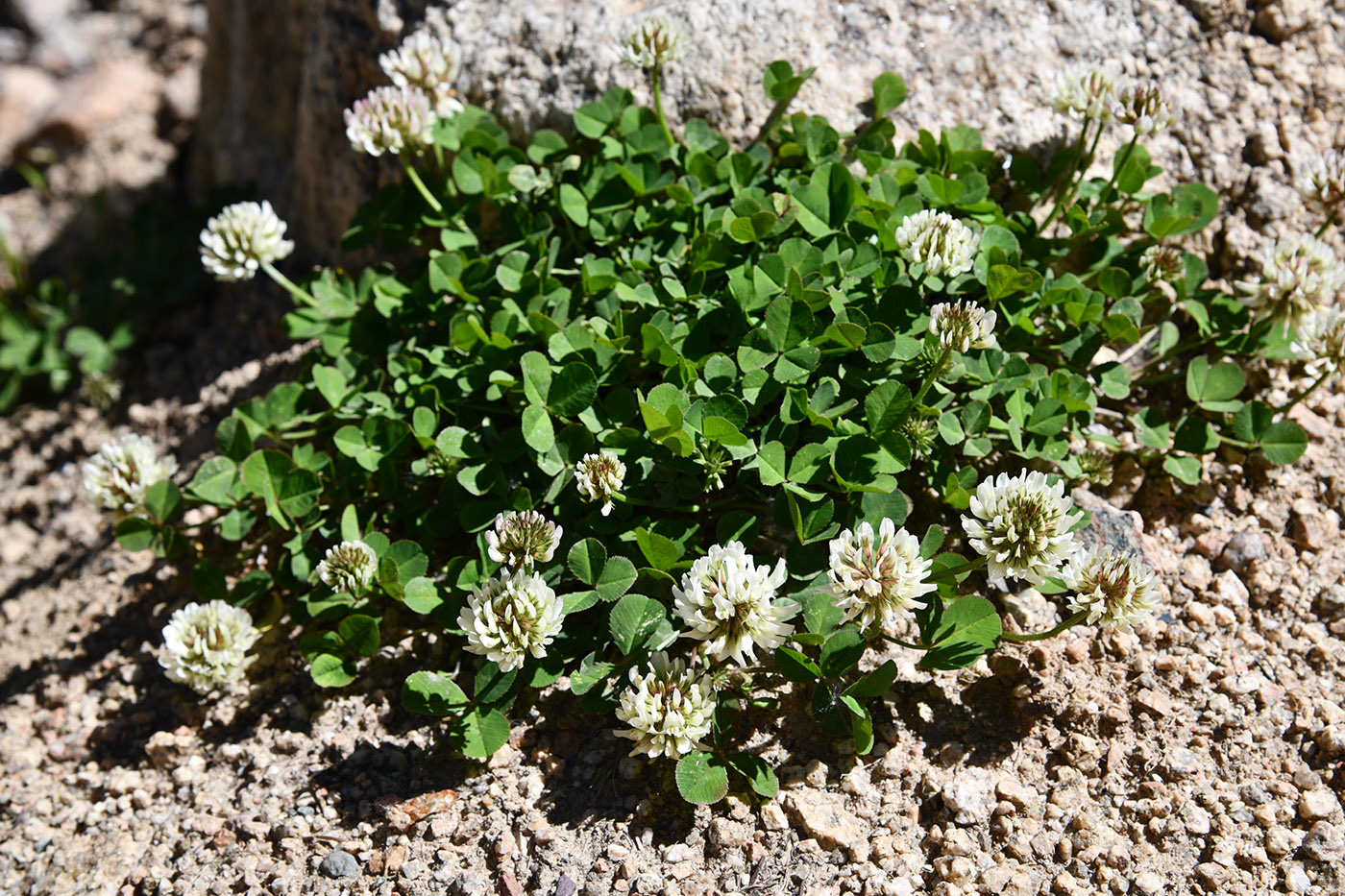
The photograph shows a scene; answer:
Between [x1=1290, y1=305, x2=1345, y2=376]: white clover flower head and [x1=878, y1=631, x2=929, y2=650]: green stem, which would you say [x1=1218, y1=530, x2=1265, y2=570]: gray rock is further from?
[x1=878, y1=631, x2=929, y2=650]: green stem

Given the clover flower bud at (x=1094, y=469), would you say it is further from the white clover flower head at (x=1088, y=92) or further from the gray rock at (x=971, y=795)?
the white clover flower head at (x=1088, y=92)

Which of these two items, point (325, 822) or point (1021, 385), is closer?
point (325, 822)

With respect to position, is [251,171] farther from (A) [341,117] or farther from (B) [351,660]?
(B) [351,660]

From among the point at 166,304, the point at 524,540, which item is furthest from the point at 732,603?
the point at 166,304

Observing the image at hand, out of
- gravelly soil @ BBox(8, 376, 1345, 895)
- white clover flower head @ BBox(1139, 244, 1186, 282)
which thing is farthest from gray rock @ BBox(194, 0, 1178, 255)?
gravelly soil @ BBox(8, 376, 1345, 895)

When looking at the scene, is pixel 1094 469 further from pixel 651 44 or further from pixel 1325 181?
pixel 651 44

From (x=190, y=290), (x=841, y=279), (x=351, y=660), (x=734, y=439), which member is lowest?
(x=190, y=290)

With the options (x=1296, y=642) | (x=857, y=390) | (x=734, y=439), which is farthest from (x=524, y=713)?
(x=1296, y=642)
